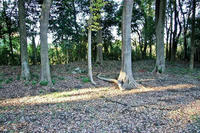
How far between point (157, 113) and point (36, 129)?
2.82 meters

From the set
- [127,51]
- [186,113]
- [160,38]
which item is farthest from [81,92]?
[160,38]

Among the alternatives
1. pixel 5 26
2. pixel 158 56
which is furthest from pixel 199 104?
pixel 5 26

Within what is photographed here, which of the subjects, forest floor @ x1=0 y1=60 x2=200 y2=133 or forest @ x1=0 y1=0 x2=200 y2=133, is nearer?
forest floor @ x1=0 y1=60 x2=200 y2=133

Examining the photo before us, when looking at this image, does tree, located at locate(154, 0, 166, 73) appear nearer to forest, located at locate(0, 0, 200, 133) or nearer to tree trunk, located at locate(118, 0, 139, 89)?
forest, located at locate(0, 0, 200, 133)

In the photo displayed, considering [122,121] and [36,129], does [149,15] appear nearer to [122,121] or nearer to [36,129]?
[122,121]

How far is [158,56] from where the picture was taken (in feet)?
29.7

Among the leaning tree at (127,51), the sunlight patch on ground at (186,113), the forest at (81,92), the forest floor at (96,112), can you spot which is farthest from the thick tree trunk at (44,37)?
the sunlight patch on ground at (186,113)

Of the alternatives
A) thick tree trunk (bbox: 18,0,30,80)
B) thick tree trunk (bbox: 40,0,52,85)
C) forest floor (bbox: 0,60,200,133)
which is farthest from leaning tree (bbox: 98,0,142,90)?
thick tree trunk (bbox: 18,0,30,80)

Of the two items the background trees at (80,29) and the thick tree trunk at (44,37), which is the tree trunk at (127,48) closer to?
the background trees at (80,29)

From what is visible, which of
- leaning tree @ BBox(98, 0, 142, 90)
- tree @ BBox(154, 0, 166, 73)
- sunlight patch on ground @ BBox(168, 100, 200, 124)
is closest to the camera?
sunlight patch on ground @ BBox(168, 100, 200, 124)

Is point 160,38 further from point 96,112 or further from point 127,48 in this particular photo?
point 96,112

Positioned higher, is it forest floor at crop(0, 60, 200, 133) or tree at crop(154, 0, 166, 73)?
tree at crop(154, 0, 166, 73)

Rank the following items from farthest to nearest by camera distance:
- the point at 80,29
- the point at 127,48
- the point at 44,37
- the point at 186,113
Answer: the point at 80,29, the point at 127,48, the point at 44,37, the point at 186,113

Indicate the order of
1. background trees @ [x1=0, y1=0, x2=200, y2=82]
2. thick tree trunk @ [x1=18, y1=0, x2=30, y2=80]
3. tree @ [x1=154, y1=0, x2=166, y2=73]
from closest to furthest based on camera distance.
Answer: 1. thick tree trunk @ [x1=18, y1=0, x2=30, y2=80]
2. tree @ [x1=154, y1=0, x2=166, y2=73]
3. background trees @ [x1=0, y1=0, x2=200, y2=82]
